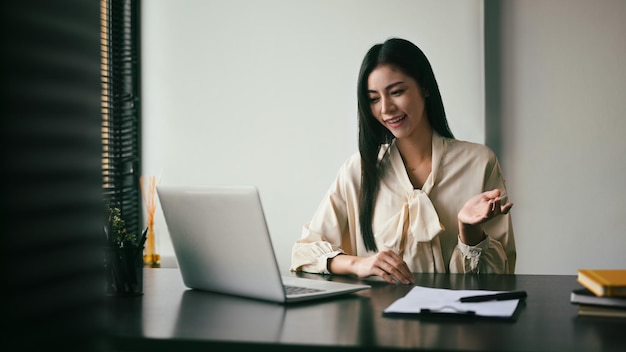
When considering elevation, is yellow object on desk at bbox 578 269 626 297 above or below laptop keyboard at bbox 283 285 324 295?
above

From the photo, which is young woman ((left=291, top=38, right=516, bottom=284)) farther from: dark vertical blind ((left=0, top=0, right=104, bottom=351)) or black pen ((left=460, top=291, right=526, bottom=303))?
dark vertical blind ((left=0, top=0, right=104, bottom=351))

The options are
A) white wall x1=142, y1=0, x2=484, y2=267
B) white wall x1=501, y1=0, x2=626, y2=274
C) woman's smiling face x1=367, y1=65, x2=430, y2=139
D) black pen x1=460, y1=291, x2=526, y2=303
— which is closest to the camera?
black pen x1=460, y1=291, x2=526, y2=303

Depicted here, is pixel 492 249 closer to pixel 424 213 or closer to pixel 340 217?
pixel 424 213

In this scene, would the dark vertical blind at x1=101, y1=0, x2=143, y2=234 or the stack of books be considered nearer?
the stack of books

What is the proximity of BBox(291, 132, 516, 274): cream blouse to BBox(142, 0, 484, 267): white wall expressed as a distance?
956 millimetres

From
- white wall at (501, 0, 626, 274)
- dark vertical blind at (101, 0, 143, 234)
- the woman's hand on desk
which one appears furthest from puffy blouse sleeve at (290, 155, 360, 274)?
dark vertical blind at (101, 0, 143, 234)

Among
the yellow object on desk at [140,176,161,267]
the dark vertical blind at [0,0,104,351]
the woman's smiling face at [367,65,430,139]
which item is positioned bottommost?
the yellow object on desk at [140,176,161,267]

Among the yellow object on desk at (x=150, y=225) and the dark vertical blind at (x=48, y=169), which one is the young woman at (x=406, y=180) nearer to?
the yellow object on desk at (x=150, y=225)

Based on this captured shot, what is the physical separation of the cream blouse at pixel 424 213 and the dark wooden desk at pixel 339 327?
0.71 meters

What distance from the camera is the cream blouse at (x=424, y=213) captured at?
221 cm

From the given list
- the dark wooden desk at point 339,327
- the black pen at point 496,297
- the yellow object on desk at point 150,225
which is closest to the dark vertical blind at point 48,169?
the dark wooden desk at point 339,327

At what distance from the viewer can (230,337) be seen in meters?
1.07

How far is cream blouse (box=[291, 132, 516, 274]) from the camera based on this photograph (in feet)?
7.26

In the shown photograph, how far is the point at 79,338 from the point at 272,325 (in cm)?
94
